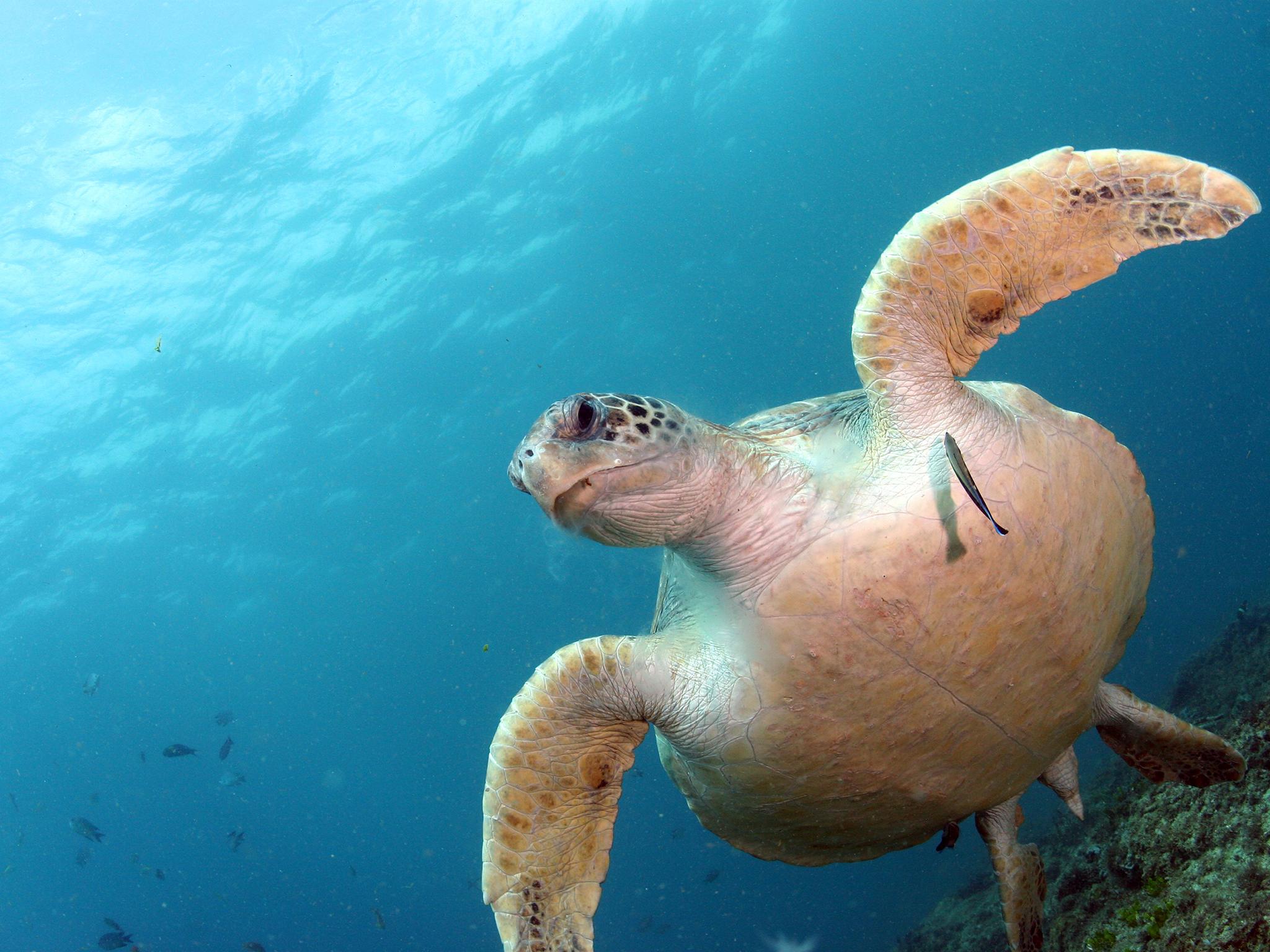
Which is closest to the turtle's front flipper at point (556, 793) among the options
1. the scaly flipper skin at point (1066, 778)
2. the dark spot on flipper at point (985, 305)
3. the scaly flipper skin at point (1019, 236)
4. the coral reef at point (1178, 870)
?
the scaly flipper skin at point (1019, 236)

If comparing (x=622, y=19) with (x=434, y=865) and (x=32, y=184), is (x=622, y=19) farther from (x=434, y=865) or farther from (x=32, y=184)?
(x=434, y=865)

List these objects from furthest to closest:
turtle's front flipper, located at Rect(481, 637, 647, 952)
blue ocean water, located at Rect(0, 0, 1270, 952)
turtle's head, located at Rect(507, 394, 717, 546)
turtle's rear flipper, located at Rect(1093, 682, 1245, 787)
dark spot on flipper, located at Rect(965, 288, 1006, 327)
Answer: blue ocean water, located at Rect(0, 0, 1270, 952) → turtle's rear flipper, located at Rect(1093, 682, 1245, 787) → turtle's front flipper, located at Rect(481, 637, 647, 952) → dark spot on flipper, located at Rect(965, 288, 1006, 327) → turtle's head, located at Rect(507, 394, 717, 546)

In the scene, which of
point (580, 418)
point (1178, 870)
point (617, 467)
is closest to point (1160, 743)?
point (1178, 870)

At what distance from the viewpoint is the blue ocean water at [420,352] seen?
1800 centimetres

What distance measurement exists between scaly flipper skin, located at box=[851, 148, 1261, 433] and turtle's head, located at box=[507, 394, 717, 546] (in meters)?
0.65

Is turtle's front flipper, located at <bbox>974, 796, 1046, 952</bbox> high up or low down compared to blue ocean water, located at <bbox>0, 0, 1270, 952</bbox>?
down

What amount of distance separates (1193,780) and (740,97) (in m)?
28.0

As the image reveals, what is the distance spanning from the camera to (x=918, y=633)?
239 centimetres

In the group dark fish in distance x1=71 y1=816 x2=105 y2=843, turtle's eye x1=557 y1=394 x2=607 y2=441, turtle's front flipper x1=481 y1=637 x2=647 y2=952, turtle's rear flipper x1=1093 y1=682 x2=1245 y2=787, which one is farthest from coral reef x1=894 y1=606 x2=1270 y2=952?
dark fish in distance x1=71 y1=816 x2=105 y2=843

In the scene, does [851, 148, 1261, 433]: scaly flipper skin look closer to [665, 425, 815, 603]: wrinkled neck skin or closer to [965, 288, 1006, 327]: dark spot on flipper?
[965, 288, 1006, 327]: dark spot on flipper

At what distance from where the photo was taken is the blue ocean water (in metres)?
18.0

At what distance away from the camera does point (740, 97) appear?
26547mm

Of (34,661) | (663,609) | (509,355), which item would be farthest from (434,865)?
(663,609)

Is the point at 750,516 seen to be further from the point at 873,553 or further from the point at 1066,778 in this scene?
the point at 1066,778
